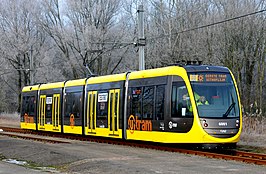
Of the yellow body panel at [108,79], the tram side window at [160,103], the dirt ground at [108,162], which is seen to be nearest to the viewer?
the dirt ground at [108,162]

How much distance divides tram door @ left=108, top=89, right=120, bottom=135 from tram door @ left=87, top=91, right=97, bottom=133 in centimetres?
165

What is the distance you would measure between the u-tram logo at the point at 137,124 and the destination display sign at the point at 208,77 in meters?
2.85

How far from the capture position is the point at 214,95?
1831cm

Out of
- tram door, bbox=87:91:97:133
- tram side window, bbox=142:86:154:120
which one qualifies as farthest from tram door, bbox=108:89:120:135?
tram side window, bbox=142:86:154:120

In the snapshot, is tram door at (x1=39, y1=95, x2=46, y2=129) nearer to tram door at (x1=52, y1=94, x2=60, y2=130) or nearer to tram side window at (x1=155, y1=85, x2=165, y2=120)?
tram door at (x1=52, y1=94, x2=60, y2=130)

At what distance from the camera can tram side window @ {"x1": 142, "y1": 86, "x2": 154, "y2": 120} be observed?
20.2 m

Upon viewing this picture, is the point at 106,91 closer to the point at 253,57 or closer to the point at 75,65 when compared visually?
the point at 253,57

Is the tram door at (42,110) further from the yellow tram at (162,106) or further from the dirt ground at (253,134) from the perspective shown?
the dirt ground at (253,134)

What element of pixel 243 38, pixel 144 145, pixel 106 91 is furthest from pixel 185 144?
pixel 243 38

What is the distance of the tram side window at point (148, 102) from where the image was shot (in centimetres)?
2017

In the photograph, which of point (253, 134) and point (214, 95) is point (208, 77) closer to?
point (214, 95)

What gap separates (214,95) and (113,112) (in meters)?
6.02

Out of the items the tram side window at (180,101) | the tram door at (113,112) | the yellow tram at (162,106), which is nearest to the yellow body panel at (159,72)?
the yellow tram at (162,106)

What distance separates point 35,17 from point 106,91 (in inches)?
1284
